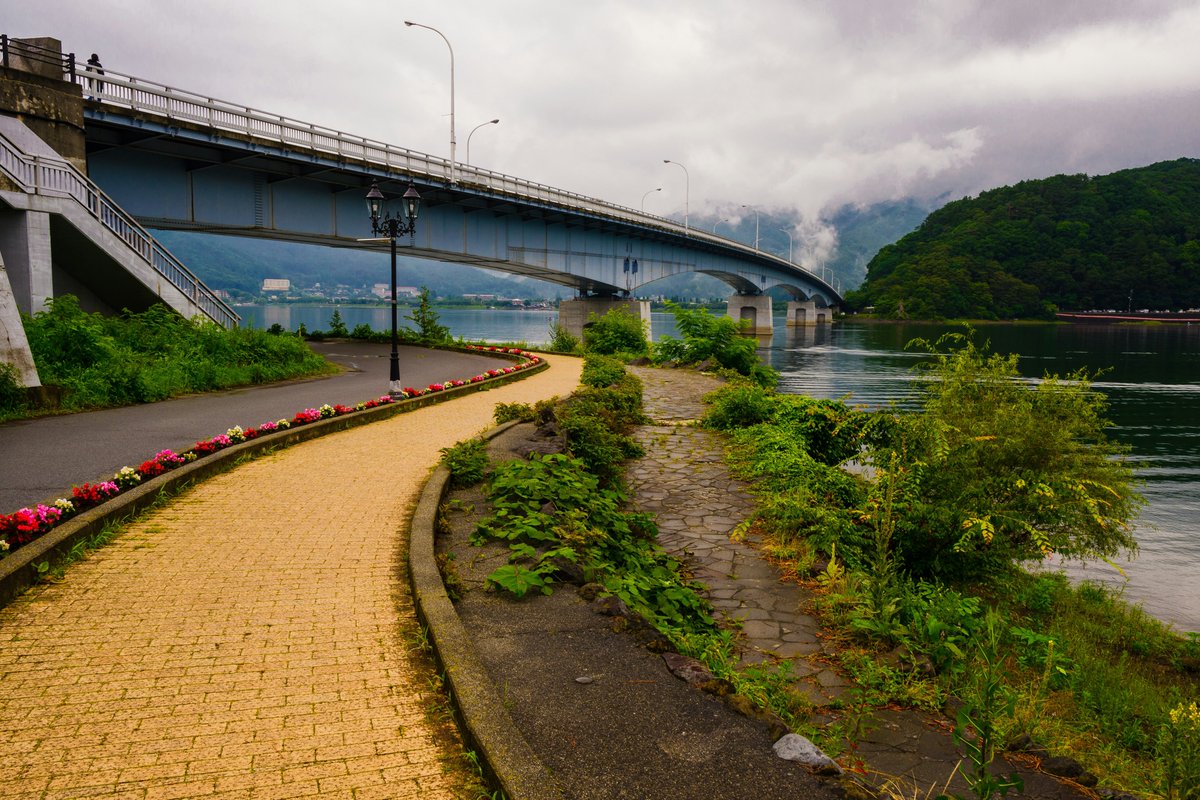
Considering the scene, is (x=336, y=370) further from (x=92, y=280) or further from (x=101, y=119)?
(x=101, y=119)

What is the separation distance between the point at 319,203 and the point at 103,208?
953cm

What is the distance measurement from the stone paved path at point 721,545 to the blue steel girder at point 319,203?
17221 mm

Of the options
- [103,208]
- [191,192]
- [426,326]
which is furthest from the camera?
[426,326]

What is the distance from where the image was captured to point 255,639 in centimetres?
495

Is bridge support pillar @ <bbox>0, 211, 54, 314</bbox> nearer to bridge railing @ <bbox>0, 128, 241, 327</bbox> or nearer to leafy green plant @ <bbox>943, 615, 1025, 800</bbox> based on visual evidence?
bridge railing @ <bbox>0, 128, 241, 327</bbox>

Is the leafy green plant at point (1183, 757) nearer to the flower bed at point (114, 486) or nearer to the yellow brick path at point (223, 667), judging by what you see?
the yellow brick path at point (223, 667)

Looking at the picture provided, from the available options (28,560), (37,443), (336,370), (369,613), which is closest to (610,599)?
(369,613)

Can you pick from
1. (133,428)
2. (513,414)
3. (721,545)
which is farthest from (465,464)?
(133,428)

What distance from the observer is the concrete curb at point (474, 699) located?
11.1 feet

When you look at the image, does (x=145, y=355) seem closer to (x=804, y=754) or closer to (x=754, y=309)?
(x=804, y=754)

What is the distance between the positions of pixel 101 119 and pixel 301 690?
22.0 meters

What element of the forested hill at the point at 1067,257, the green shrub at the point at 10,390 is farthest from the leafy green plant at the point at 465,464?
the forested hill at the point at 1067,257

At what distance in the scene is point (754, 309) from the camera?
83.6 meters

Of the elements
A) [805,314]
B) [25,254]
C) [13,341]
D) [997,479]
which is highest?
[805,314]
